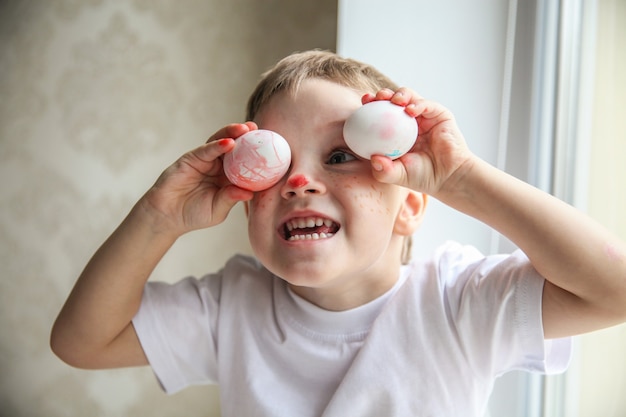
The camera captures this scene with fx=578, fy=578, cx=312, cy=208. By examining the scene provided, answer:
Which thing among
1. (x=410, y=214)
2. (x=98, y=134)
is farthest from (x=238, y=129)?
(x=98, y=134)

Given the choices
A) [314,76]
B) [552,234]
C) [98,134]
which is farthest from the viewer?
[98,134]

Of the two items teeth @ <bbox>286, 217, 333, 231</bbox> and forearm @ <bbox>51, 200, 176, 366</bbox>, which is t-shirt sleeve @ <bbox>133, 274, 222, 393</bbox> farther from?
teeth @ <bbox>286, 217, 333, 231</bbox>

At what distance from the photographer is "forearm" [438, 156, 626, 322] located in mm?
678

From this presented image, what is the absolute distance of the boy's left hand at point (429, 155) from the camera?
2.37ft

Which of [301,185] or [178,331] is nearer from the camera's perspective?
[301,185]

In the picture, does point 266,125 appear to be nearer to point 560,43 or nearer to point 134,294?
point 134,294

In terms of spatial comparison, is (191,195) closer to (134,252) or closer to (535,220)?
(134,252)

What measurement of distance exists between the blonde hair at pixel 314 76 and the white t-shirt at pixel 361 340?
281mm

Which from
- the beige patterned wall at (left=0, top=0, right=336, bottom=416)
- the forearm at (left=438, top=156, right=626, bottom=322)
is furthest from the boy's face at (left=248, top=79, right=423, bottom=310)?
the beige patterned wall at (left=0, top=0, right=336, bottom=416)

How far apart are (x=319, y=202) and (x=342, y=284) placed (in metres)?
0.17

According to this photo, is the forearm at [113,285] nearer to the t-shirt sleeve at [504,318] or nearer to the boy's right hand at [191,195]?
the boy's right hand at [191,195]

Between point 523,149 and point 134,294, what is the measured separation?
0.64 metres

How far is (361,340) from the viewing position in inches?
33.7

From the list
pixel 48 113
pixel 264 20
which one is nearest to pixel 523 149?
pixel 264 20
